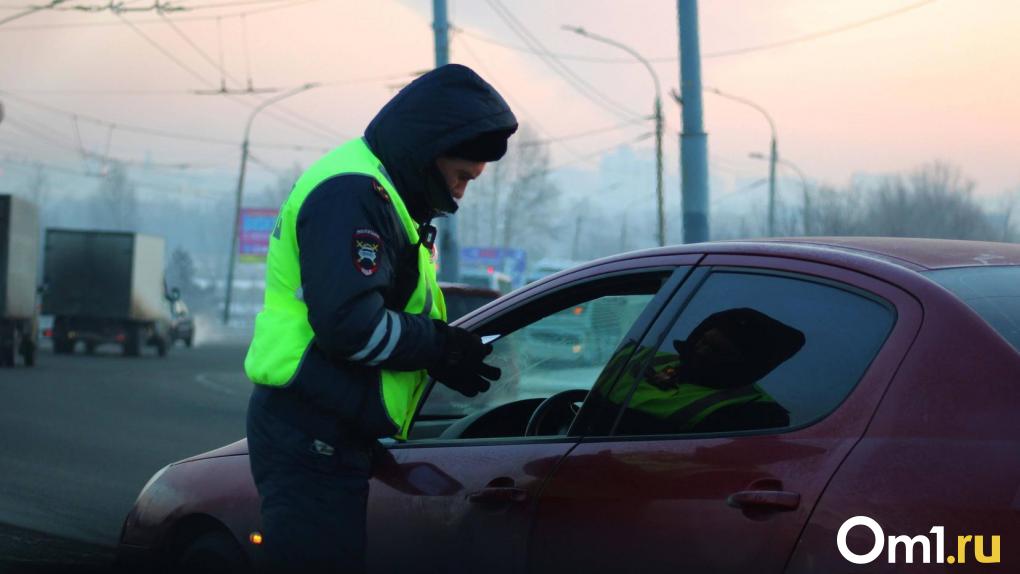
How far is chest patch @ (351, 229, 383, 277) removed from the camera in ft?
9.56

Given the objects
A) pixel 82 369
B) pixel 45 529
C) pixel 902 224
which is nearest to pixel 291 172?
pixel 902 224

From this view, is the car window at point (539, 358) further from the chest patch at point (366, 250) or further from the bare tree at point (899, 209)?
the bare tree at point (899, 209)

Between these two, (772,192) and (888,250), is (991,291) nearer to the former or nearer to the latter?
(888,250)

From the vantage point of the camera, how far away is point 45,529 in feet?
24.6

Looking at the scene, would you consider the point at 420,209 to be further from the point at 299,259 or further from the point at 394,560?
the point at 394,560

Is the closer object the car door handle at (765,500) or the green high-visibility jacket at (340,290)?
the car door handle at (765,500)

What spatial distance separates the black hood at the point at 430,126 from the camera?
310 centimetres

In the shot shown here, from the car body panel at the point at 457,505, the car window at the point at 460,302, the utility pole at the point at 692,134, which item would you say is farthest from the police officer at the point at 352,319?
the utility pole at the point at 692,134

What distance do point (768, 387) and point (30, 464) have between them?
903cm

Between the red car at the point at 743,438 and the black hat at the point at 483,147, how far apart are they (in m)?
0.48

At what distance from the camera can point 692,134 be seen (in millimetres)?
12711

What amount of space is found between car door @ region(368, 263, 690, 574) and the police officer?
0.91 feet

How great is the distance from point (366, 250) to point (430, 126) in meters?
0.36

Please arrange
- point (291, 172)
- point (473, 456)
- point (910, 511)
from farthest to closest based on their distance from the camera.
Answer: point (291, 172) < point (473, 456) < point (910, 511)
